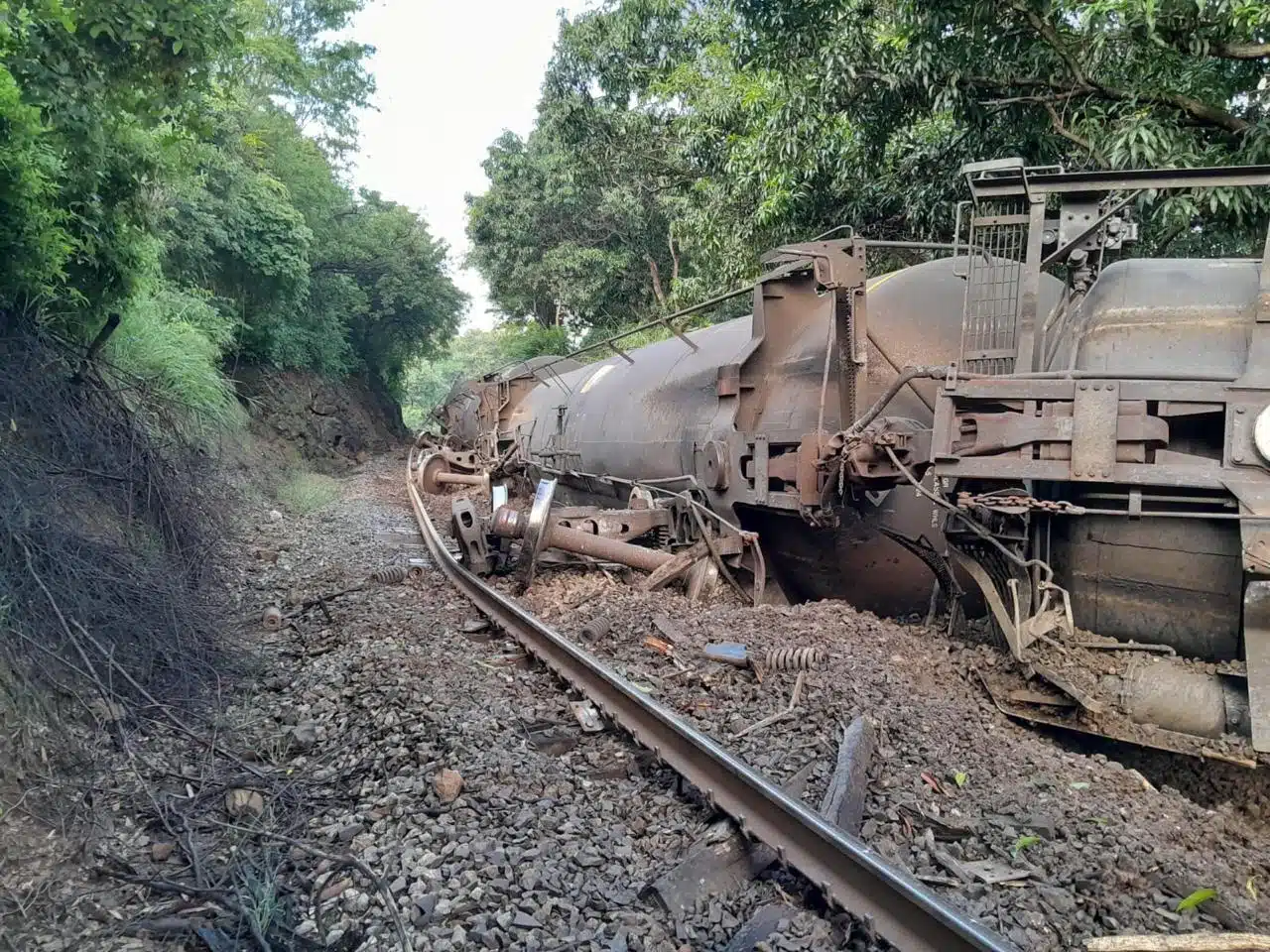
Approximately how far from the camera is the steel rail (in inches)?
91.8

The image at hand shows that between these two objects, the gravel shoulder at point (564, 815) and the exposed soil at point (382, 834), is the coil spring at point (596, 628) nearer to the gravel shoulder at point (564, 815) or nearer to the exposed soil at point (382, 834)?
the gravel shoulder at point (564, 815)

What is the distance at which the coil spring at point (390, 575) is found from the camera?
8010 mm

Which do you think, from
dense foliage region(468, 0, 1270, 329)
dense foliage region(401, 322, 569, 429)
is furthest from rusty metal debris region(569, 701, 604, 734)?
dense foliage region(401, 322, 569, 429)

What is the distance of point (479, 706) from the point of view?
445 centimetres

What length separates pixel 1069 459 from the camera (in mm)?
3689

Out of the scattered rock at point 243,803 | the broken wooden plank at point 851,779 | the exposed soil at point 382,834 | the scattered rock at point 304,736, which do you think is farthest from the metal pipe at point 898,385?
the scattered rock at point 243,803

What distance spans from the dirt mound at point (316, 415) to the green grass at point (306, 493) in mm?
2348

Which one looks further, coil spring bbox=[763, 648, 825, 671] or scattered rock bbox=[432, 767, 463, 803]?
coil spring bbox=[763, 648, 825, 671]

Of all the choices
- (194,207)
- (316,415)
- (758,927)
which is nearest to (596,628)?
(758,927)

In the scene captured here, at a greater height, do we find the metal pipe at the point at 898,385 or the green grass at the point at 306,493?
the metal pipe at the point at 898,385

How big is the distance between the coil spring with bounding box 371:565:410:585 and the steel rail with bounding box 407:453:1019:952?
374 centimetres

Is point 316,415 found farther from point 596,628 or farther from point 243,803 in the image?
point 243,803

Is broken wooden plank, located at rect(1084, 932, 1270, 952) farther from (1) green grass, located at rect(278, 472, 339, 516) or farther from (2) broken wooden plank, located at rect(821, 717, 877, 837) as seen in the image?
(1) green grass, located at rect(278, 472, 339, 516)

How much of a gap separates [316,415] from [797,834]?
84.6ft
